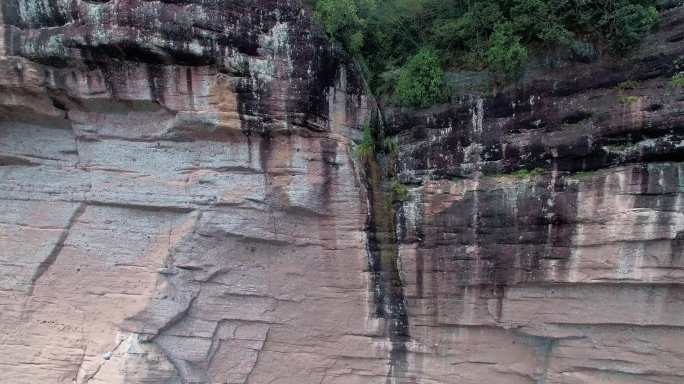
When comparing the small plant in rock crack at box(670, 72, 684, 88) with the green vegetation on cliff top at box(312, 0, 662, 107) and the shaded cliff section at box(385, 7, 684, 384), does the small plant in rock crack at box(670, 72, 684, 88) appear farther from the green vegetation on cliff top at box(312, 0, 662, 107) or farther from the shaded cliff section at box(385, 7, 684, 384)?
Answer: the green vegetation on cliff top at box(312, 0, 662, 107)

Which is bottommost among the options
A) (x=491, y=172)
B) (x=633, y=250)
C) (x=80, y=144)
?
(x=633, y=250)

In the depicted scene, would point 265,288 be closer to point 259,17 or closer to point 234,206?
point 234,206

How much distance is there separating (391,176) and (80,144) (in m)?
4.86

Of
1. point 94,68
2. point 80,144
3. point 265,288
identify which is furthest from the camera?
point 265,288

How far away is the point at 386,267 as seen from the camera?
6.53m

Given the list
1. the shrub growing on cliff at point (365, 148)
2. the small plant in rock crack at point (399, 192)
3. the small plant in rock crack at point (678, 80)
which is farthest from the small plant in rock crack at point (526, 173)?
the shrub growing on cliff at point (365, 148)

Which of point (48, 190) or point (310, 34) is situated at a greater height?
point (310, 34)

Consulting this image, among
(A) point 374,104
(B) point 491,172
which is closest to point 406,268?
(B) point 491,172

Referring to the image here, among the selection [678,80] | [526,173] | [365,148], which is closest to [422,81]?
[365,148]

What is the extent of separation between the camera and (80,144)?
20.3 ft

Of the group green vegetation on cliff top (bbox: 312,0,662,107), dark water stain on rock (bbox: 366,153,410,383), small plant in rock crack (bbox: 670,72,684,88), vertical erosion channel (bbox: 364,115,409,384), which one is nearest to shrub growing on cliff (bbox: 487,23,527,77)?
green vegetation on cliff top (bbox: 312,0,662,107)

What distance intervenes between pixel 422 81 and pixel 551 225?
2.84 metres

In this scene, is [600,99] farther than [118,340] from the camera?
No

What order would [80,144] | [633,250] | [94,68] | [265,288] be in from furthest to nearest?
1. [265,288]
2. [80,144]
3. [94,68]
4. [633,250]
